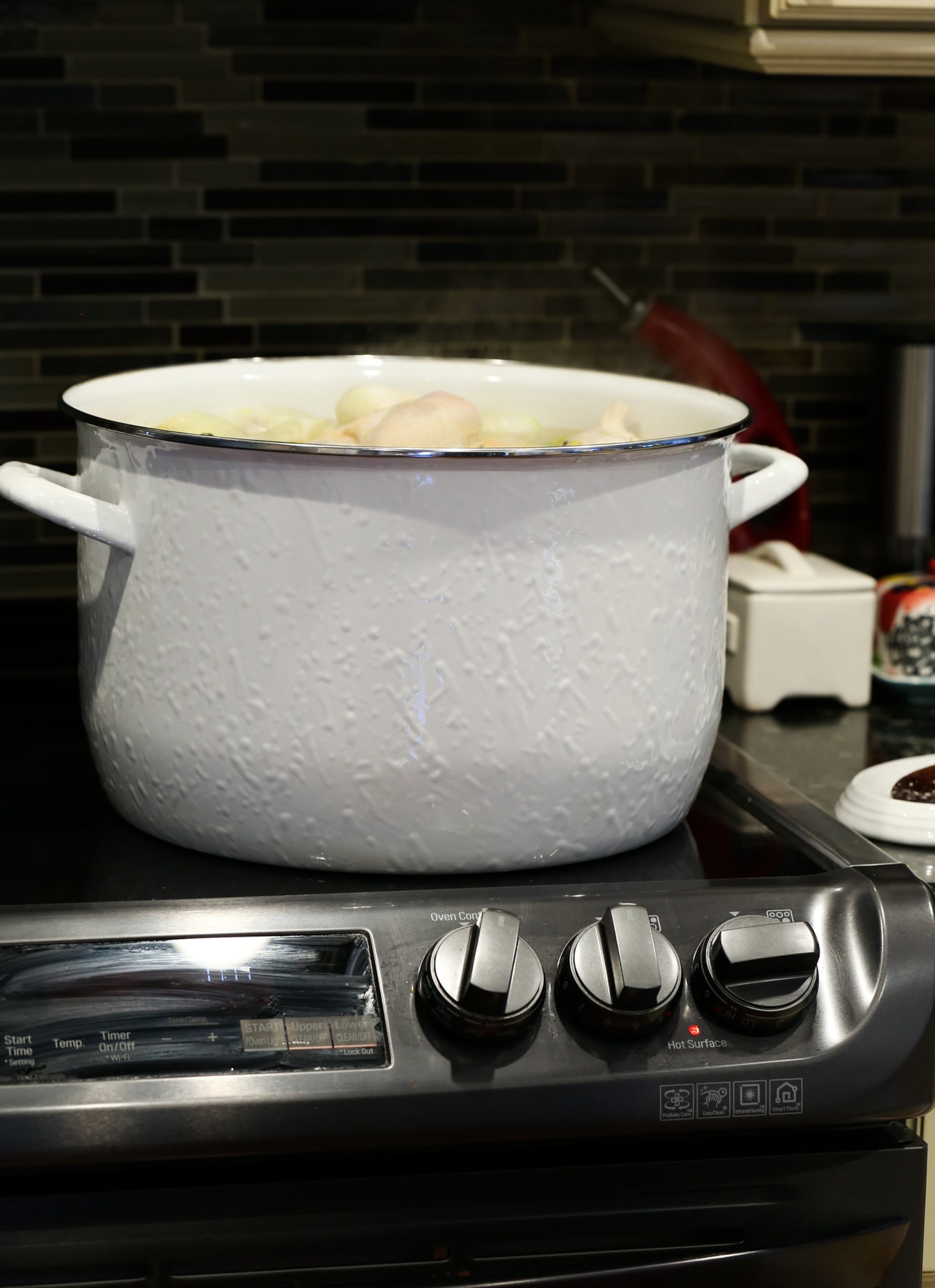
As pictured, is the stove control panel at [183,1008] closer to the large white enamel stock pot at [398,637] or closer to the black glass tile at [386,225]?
the large white enamel stock pot at [398,637]

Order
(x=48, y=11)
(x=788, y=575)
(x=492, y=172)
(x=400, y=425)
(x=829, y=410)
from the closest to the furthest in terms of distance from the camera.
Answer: (x=400, y=425)
(x=788, y=575)
(x=48, y=11)
(x=492, y=172)
(x=829, y=410)

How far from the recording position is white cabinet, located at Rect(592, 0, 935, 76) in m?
1.09

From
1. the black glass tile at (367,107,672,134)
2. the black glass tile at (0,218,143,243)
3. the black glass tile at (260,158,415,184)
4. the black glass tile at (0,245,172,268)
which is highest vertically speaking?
the black glass tile at (367,107,672,134)

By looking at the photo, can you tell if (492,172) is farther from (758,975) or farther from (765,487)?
(758,975)

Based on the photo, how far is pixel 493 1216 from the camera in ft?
2.60

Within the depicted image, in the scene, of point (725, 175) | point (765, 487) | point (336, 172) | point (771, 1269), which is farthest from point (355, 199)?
point (771, 1269)

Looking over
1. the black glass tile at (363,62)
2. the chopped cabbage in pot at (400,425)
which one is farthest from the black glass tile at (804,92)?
the chopped cabbage in pot at (400,425)

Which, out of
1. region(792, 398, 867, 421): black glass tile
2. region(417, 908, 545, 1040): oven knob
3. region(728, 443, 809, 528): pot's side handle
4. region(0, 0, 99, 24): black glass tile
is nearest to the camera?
region(417, 908, 545, 1040): oven knob

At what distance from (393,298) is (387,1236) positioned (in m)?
0.96

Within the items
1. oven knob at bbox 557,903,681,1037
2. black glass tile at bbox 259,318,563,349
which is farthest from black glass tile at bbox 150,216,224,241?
oven knob at bbox 557,903,681,1037

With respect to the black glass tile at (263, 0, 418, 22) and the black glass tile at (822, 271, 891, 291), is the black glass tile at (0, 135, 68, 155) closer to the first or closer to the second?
the black glass tile at (263, 0, 418, 22)

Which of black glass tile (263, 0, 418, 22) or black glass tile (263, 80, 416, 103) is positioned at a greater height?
black glass tile (263, 0, 418, 22)

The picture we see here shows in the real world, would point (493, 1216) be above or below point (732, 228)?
below

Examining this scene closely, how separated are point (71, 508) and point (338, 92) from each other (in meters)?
0.78
